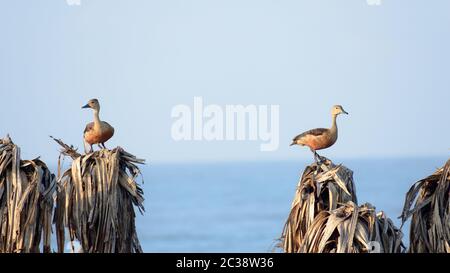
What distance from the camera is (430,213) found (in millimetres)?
12523

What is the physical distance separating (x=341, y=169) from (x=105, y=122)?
5841mm

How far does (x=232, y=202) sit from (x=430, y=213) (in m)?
99.2

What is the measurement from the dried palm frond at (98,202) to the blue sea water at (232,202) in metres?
58.4

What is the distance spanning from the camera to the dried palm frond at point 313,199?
12438mm

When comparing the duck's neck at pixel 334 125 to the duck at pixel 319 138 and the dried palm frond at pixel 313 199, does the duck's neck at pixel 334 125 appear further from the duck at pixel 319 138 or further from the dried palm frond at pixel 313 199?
the dried palm frond at pixel 313 199

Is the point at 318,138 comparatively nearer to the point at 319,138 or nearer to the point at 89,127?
the point at 319,138

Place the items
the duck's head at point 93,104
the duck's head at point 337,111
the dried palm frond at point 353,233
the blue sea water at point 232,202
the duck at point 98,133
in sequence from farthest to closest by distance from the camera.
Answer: the blue sea water at point 232,202
the duck's head at point 337,111
the duck's head at point 93,104
the duck at point 98,133
the dried palm frond at point 353,233

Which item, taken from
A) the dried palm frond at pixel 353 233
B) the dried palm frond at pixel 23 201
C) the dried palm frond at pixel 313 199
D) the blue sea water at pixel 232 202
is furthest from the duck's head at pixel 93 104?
the blue sea water at pixel 232 202

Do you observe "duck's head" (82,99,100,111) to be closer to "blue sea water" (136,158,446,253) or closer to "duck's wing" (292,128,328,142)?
"duck's wing" (292,128,328,142)

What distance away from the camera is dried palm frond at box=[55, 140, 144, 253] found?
1281 cm

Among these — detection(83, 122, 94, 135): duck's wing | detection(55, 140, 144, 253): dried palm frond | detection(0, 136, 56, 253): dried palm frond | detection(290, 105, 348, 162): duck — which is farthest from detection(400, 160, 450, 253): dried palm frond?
detection(83, 122, 94, 135): duck's wing

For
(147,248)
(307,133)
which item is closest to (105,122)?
(307,133)

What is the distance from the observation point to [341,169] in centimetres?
1277
